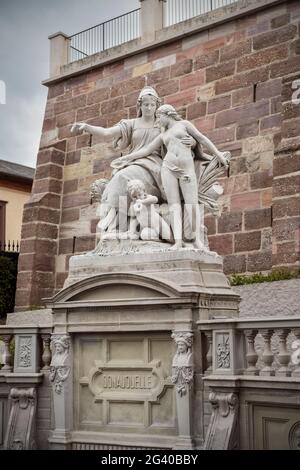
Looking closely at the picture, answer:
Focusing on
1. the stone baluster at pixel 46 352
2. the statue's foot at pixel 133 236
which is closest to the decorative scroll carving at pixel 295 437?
the statue's foot at pixel 133 236

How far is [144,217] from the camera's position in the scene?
7.30 metres

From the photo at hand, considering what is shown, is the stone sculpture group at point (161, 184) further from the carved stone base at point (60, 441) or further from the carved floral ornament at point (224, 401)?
the carved stone base at point (60, 441)

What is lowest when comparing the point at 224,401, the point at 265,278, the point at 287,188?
the point at 224,401

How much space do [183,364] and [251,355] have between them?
67cm

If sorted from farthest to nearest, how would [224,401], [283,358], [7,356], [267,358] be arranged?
[7,356], [224,401], [267,358], [283,358]

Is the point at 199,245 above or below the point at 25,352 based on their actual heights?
above

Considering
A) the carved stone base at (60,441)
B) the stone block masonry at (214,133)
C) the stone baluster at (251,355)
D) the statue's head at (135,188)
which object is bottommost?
the carved stone base at (60,441)

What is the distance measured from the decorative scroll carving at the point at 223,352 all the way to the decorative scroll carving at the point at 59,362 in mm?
1697

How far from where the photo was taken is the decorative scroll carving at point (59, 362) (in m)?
7.09

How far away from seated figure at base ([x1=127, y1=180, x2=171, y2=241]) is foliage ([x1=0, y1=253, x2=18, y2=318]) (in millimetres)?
9488

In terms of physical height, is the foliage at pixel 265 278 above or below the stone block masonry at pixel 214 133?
below

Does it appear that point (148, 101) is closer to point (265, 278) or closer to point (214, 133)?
point (265, 278)

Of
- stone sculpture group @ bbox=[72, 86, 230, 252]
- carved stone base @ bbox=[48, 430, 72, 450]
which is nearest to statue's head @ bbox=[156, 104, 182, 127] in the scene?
stone sculpture group @ bbox=[72, 86, 230, 252]

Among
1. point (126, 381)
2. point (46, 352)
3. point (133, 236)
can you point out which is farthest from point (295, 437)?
point (46, 352)
